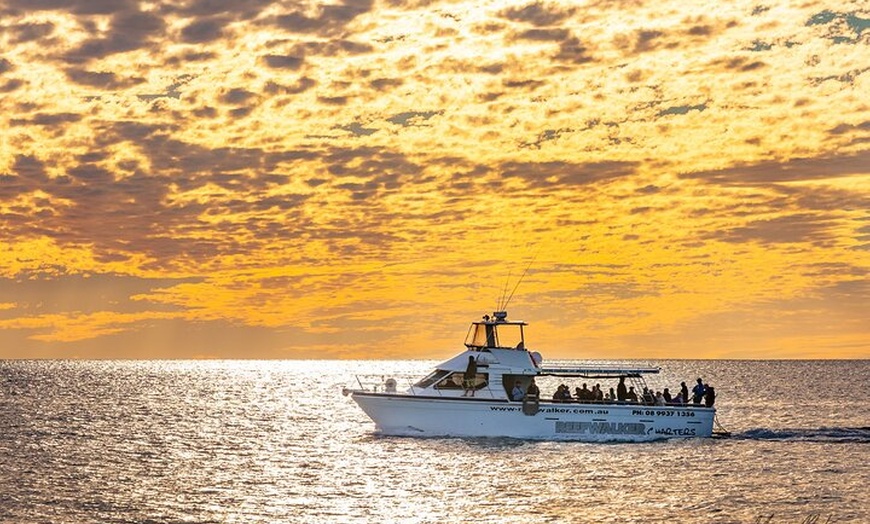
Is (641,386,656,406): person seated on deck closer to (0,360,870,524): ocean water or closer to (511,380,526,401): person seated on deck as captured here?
(0,360,870,524): ocean water

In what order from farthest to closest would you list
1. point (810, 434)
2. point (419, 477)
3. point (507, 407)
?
point (810, 434), point (507, 407), point (419, 477)

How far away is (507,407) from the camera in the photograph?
5381cm

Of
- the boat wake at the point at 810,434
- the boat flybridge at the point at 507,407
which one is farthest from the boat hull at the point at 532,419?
the boat wake at the point at 810,434

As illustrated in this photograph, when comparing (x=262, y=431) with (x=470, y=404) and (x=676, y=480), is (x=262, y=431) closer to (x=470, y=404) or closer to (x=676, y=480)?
(x=470, y=404)

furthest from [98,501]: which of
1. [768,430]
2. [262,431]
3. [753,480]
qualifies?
[768,430]

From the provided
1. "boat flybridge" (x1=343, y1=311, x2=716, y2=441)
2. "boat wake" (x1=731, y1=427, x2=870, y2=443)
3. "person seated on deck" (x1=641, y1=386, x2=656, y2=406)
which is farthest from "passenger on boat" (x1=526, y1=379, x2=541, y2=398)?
"boat wake" (x1=731, y1=427, x2=870, y2=443)

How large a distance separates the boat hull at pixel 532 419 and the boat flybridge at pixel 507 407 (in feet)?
0.16

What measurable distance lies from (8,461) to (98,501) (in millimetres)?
16767

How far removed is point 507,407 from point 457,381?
2.79 m

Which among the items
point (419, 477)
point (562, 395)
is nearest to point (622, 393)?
point (562, 395)

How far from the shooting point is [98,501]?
40281 millimetres

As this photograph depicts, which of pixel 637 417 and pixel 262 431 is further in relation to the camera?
pixel 262 431

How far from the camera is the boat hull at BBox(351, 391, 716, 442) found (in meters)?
53.9

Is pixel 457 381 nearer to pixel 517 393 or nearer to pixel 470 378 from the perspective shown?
pixel 470 378
